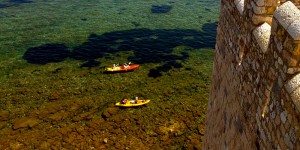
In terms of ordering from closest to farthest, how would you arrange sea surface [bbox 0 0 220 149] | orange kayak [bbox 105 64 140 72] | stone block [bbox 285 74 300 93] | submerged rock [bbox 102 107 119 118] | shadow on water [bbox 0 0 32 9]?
stone block [bbox 285 74 300 93] < sea surface [bbox 0 0 220 149] < submerged rock [bbox 102 107 119 118] < orange kayak [bbox 105 64 140 72] < shadow on water [bbox 0 0 32 9]

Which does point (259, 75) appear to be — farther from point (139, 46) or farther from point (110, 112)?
point (139, 46)

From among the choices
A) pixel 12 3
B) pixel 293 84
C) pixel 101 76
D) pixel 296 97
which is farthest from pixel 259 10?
pixel 12 3

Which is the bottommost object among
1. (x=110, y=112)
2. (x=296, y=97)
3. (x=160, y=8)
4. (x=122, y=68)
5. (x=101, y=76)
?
(x=110, y=112)

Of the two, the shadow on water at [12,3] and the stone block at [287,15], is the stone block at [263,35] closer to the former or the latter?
the stone block at [287,15]

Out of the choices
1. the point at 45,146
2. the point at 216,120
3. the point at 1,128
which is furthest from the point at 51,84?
the point at 216,120

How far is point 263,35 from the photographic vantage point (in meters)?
4.98

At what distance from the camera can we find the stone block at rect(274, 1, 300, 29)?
12.6 feet

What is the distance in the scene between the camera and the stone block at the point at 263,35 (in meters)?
4.84

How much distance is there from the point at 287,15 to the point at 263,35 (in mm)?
1051

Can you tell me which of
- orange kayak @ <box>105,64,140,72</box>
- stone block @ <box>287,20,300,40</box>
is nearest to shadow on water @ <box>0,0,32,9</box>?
orange kayak @ <box>105,64,140,72</box>

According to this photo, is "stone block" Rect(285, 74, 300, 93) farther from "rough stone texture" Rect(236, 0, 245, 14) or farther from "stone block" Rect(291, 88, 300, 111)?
"rough stone texture" Rect(236, 0, 245, 14)

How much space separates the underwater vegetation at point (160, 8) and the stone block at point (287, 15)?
1974 inches

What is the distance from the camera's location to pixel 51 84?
1129 inches

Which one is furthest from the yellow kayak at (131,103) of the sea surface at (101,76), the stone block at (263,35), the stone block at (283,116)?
the stone block at (283,116)
